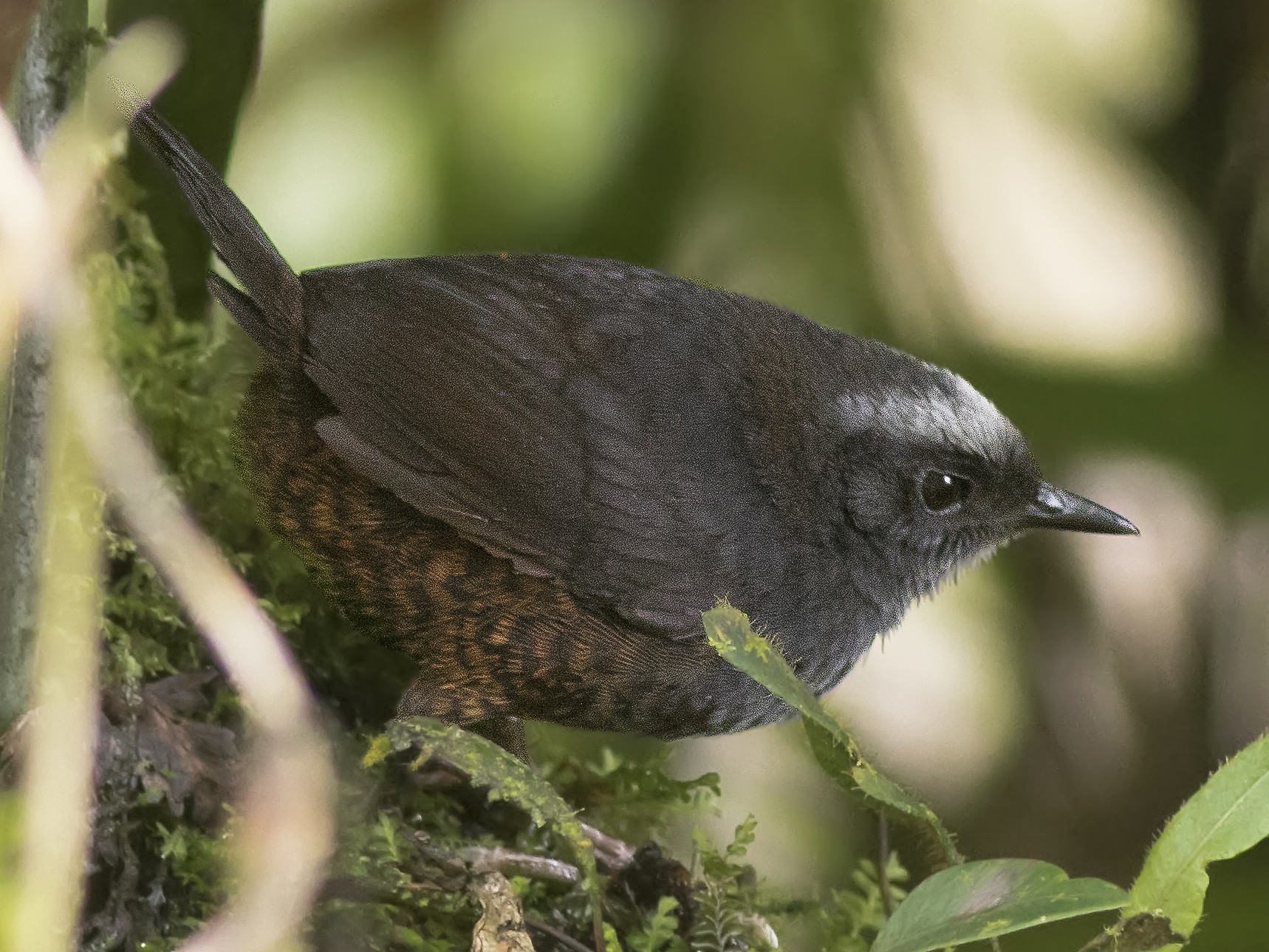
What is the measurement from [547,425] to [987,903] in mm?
1047

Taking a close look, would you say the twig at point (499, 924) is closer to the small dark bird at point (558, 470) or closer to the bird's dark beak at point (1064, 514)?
the small dark bird at point (558, 470)

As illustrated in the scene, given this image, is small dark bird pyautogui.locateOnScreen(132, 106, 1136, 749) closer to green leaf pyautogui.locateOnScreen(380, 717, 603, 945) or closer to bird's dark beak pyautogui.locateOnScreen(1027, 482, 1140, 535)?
bird's dark beak pyautogui.locateOnScreen(1027, 482, 1140, 535)

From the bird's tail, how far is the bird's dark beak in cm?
137

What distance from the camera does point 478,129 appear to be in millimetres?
3090

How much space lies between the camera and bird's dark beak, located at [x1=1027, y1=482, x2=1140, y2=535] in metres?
2.60

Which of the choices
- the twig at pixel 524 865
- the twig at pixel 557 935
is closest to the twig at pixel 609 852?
the twig at pixel 524 865

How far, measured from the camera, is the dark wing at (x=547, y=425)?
2.20 m

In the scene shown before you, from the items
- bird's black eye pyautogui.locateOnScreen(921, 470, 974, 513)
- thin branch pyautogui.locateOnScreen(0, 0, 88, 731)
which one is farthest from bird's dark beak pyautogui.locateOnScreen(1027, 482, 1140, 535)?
thin branch pyautogui.locateOnScreen(0, 0, 88, 731)

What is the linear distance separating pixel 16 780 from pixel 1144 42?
10.7ft

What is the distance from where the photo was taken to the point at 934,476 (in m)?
2.56

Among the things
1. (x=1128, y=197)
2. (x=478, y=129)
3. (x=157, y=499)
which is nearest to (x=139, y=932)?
(x=157, y=499)

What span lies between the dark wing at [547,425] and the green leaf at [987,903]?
743 millimetres

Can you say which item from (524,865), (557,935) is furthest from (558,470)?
(557,935)

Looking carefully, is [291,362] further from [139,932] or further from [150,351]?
[139,932]
